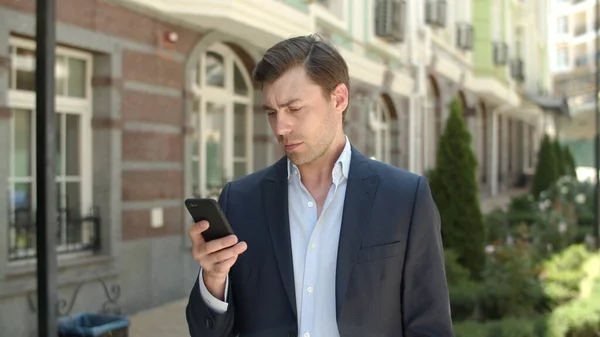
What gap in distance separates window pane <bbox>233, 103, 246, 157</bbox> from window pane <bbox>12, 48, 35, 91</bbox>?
3553 millimetres

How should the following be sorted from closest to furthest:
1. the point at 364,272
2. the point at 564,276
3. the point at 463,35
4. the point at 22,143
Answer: the point at 364,272, the point at 22,143, the point at 564,276, the point at 463,35

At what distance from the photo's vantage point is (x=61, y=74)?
654 cm

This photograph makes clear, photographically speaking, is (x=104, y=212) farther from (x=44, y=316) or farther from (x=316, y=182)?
(x=316, y=182)

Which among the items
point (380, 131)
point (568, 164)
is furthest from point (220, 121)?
point (568, 164)

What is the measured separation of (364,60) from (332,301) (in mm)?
10536

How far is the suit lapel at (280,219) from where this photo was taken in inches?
74.0

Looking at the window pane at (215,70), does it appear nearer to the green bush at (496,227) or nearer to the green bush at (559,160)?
the green bush at (496,227)

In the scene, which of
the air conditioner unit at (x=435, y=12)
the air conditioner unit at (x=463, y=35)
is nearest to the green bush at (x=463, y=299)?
the air conditioner unit at (x=435, y=12)

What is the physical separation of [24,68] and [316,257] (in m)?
4.93

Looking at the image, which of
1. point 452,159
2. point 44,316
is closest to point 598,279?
point 452,159

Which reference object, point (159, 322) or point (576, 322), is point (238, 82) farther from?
point (576, 322)

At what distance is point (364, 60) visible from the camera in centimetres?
1214

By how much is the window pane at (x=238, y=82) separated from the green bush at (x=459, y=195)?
8.89ft

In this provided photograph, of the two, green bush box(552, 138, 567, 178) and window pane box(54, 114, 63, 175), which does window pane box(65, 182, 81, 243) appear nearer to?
window pane box(54, 114, 63, 175)
